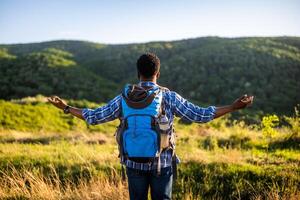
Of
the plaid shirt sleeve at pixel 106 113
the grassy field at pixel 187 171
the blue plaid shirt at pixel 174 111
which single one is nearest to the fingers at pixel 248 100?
the blue plaid shirt at pixel 174 111

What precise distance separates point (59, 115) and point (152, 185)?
17480mm

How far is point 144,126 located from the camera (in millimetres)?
3330

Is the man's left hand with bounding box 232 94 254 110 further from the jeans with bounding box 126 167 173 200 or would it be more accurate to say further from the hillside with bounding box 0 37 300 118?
the hillside with bounding box 0 37 300 118

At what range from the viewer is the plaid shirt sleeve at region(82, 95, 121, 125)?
11.9 ft

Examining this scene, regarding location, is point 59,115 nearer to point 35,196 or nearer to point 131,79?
point 35,196

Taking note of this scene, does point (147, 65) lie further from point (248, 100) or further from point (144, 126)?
point (248, 100)

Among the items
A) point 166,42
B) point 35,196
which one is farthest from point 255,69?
point 35,196

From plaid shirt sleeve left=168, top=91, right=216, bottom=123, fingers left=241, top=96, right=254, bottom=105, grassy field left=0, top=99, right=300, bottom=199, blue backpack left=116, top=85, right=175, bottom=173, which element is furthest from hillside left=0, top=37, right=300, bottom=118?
blue backpack left=116, top=85, right=175, bottom=173

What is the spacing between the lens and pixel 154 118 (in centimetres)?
334

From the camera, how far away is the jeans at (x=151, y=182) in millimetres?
3459

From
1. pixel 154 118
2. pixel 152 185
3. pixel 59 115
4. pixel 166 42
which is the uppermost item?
pixel 166 42

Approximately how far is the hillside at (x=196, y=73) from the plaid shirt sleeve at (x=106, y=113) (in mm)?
25986

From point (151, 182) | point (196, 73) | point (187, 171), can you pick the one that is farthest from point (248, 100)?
point (196, 73)

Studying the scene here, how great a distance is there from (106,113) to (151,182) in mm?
846
